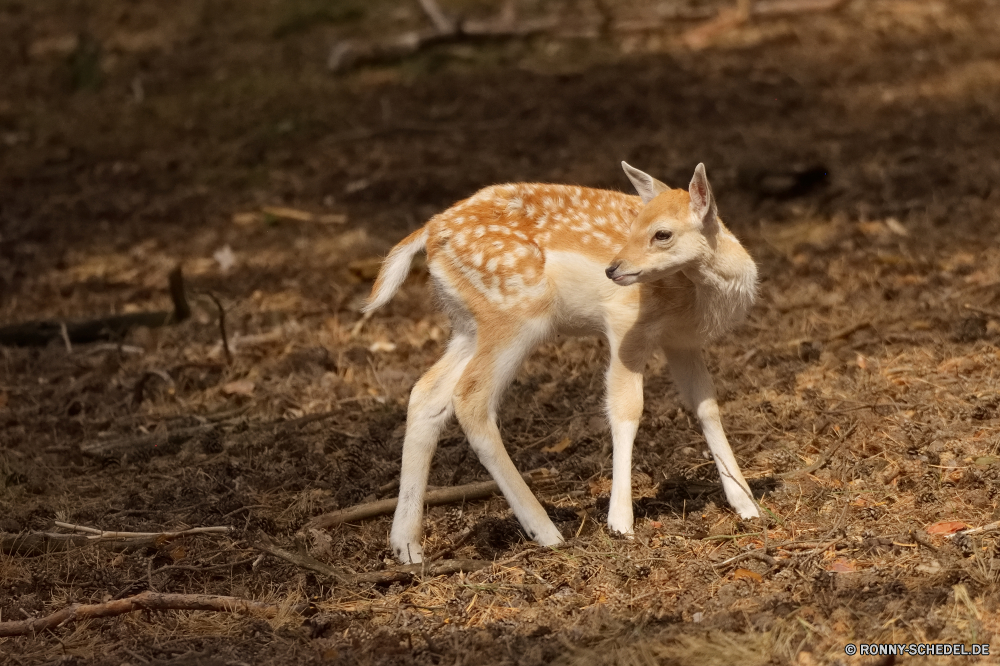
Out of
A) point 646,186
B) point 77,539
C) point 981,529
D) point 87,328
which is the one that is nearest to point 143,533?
point 77,539

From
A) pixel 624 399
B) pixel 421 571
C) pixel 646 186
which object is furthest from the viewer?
pixel 646 186

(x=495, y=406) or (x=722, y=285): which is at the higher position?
(x=722, y=285)

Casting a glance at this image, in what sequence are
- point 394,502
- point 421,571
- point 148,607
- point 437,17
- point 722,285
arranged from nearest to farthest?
point 148,607, point 421,571, point 722,285, point 394,502, point 437,17

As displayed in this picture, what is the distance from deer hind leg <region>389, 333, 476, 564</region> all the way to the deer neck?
1042 millimetres

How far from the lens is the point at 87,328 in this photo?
7.84 m

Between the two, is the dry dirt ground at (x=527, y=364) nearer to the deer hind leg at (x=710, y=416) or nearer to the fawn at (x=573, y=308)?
the deer hind leg at (x=710, y=416)

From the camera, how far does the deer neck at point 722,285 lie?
479 cm

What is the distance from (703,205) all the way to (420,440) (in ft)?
5.16

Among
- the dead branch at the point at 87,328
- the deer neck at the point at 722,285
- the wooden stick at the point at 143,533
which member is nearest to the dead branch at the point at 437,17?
the dead branch at the point at 87,328

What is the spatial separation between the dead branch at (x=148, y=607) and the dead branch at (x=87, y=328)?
3717 mm

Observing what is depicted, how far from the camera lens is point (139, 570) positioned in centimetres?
477

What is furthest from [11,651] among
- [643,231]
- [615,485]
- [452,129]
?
[452,129]

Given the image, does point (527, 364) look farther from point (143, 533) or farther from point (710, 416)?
point (143, 533)

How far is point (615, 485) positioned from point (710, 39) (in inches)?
383
